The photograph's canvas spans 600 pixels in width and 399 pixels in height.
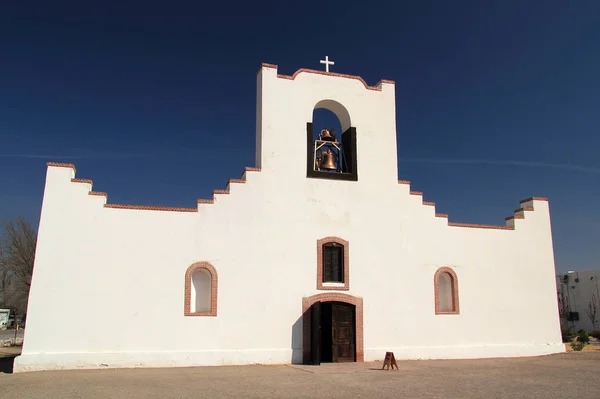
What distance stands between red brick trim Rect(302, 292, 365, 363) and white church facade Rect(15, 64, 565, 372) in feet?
0.16

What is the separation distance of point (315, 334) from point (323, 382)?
385cm

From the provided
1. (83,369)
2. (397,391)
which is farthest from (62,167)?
(397,391)

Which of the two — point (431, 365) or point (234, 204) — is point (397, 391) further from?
point (234, 204)

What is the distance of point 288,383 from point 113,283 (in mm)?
6788

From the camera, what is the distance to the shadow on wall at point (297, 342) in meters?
17.7

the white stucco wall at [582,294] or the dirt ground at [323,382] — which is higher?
the white stucco wall at [582,294]

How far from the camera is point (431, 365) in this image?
685 inches

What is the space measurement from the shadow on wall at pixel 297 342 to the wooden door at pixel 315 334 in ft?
1.35

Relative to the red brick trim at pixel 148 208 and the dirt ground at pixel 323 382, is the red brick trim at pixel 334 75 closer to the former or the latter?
the red brick trim at pixel 148 208

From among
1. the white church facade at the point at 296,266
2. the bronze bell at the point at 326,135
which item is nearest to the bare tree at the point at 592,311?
the white church facade at the point at 296,266

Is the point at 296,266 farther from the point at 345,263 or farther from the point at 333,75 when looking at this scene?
the point at 333,75

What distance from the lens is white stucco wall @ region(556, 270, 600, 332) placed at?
36.1 metres

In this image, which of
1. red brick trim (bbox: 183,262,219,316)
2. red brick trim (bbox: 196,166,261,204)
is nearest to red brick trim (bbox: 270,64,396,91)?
red brick trim (bbox: 196,166,261,204)

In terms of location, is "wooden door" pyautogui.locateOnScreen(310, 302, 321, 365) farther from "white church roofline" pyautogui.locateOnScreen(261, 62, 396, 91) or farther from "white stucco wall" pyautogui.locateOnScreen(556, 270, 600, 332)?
"white stucco wall" pyautogui.locateOnScreen(556, 270, 600, 332)
